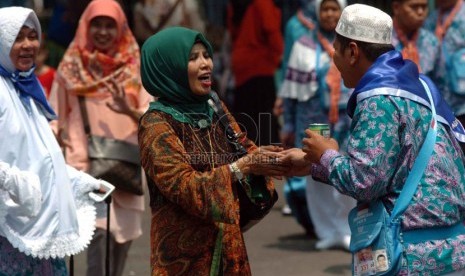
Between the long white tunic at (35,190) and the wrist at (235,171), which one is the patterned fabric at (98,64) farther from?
the wrist at (235,171)

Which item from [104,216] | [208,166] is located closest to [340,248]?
[104,216]

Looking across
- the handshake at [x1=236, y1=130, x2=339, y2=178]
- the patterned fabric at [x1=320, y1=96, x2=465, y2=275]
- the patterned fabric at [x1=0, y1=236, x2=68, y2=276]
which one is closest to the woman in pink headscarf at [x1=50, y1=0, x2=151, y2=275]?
the patterned fabric at [x1=0, y1=236, x2=68, y2=276]

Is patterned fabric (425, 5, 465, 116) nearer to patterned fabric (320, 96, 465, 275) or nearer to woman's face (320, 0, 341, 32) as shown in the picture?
woman's face (320, 0, 341, 32)

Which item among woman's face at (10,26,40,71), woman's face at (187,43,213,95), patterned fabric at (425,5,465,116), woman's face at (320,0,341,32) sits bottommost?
patterned fabric at (425,5,465,116)

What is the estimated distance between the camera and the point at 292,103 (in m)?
9.40

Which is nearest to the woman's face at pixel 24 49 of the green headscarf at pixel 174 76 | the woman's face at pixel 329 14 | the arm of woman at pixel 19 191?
the arm of woman at pixel 19 191

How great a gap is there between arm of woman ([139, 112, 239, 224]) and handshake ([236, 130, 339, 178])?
0.34ft

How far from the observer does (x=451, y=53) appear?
864 centimetres

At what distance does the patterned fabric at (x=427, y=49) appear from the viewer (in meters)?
8.51

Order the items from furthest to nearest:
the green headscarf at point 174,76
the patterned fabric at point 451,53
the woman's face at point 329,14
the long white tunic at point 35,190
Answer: the woman's face at point 329,14 < the patterned fabric at point 451,53 < the long white tunic at point 35,190 < the green headscarf at point 174,76

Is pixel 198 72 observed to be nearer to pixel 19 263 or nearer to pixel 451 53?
pixel 19 263

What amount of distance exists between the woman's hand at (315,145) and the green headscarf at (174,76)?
49cm

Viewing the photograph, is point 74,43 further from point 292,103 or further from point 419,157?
point 419,157

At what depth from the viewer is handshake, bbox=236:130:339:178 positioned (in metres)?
4.66
